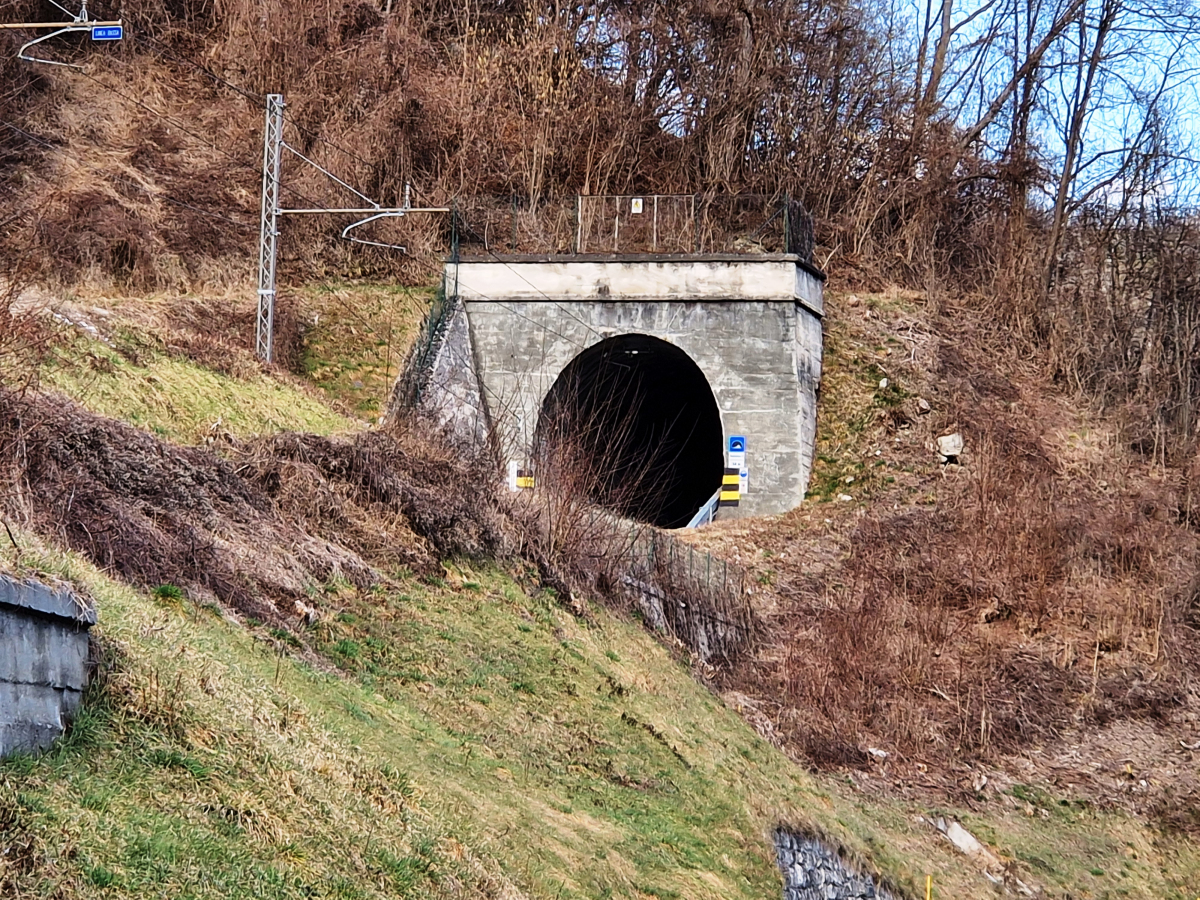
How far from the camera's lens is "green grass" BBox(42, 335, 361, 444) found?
17312 mm

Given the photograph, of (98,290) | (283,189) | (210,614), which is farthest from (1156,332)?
(210,614)

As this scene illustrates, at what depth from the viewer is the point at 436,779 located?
1129 cm

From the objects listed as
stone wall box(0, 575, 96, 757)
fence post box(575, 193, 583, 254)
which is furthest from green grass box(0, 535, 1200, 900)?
fence post box(575, 193, 583, 254)

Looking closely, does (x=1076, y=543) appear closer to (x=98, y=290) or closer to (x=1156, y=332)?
(x=1156, y=332)

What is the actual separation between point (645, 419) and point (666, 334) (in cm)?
473

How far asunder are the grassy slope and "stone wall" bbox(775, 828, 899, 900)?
28 cm

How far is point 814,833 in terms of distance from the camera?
16.0 meters

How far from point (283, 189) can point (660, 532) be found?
12007 mm

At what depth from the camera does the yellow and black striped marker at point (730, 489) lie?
94.5ft

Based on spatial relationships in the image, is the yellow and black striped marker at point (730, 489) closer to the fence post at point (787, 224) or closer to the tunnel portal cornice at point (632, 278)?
the tunnel portal cornice at point (632, 278)

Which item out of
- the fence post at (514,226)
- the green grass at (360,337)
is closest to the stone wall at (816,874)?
the green grass at (360,337)

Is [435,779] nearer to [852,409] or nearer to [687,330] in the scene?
[687,330]

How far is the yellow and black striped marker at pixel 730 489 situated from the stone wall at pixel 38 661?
20.9 metres

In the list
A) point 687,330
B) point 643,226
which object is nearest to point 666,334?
point 687,330
